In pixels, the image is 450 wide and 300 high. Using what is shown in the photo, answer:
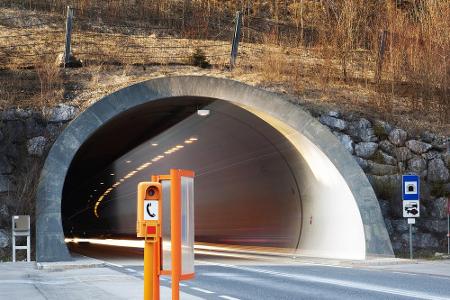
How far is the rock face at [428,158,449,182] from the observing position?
31.4m

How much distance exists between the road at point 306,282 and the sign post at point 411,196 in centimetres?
382

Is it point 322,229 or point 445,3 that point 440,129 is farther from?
point 445,3

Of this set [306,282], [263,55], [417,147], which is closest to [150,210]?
[306,282]

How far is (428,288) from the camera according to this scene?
1786 cm

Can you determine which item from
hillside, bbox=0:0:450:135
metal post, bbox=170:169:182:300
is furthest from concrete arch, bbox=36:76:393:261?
metal post, bbox=170:169:182:300

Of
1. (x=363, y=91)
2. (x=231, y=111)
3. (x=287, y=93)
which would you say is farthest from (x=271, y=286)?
(x=363, y=91)

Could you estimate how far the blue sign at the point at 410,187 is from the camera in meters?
28.3

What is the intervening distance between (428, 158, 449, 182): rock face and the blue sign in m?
3.19

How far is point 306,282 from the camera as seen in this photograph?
19.8 meters

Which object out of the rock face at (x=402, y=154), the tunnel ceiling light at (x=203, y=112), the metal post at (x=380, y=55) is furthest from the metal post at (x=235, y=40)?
the rock face at (x=402, y=154)

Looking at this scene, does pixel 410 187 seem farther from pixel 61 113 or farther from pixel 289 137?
pixel 61 113

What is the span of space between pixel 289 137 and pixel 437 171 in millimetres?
5832

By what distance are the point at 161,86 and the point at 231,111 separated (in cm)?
294

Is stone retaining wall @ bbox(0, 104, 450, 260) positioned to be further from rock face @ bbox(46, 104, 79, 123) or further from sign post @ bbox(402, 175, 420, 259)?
sign post @ bbox(402, 175, 420, 259)
